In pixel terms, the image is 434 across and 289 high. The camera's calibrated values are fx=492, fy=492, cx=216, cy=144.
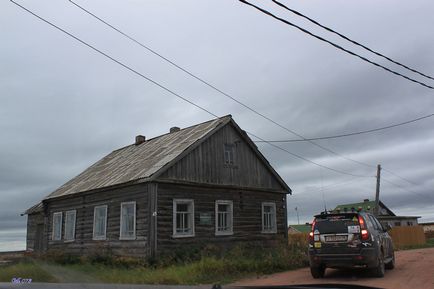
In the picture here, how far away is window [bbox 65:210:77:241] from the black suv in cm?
1489

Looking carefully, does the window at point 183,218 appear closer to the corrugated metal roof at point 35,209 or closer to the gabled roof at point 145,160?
the gabled roof at point 145,160

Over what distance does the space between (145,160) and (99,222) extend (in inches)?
143

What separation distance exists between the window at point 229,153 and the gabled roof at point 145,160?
100 centimetres

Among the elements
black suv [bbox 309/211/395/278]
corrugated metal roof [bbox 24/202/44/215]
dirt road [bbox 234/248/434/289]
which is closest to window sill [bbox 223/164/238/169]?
dirt road [bbox 234/248/434/289]

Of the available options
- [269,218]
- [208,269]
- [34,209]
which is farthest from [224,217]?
[34,209]

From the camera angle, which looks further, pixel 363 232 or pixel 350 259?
pixel 363 232

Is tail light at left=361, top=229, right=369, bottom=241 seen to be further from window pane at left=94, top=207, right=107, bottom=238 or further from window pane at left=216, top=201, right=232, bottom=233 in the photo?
window pane at left=94, top=207, right=107, bottom=238

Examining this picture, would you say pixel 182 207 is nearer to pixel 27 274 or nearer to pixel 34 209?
pixel 27 274

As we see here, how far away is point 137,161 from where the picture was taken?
24.0m

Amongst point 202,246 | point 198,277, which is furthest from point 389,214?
point 198,277

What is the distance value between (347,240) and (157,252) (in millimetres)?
8393

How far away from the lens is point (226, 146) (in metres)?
24.0

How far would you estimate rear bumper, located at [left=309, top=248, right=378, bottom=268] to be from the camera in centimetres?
1326

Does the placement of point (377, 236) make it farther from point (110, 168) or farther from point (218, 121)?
point (110, 168)
